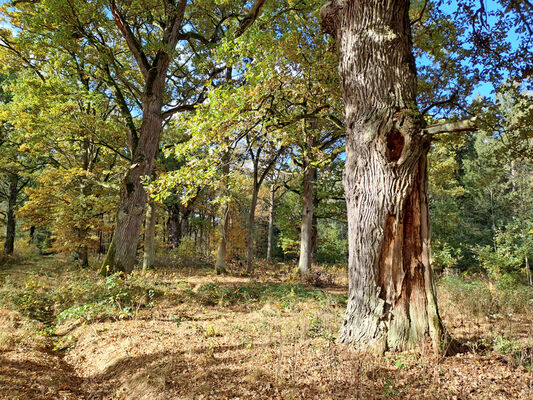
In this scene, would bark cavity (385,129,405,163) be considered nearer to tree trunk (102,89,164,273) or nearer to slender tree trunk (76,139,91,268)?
tree trunk (102,89,164,273)

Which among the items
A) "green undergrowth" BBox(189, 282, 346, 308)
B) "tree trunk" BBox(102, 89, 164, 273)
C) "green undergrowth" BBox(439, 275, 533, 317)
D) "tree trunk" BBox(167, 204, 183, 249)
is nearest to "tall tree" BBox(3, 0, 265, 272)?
"tree trunk" BBox(102, 89, 164, 273)

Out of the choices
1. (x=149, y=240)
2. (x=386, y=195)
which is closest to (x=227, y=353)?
(x=386, y=195)

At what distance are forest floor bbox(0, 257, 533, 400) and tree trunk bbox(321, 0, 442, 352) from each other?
1.07 feet

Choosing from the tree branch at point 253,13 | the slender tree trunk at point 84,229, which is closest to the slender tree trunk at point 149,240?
the slender tree trunk at point 84,229

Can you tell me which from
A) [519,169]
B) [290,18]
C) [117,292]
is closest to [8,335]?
[117,292]

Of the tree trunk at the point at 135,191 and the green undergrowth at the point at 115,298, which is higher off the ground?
the tree trunk at the point at 135,191

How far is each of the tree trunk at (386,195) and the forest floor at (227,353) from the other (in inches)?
12.9

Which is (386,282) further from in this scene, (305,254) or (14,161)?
(14,161)

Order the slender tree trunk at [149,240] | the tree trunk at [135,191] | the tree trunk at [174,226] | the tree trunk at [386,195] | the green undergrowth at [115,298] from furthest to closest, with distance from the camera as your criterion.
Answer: the tree trunk at [174,226] < the slender tree trunk at [149,240] < the tree trunk at [135,191] < the green undergrowth at [115,298] < the tree trunk at [386,195]

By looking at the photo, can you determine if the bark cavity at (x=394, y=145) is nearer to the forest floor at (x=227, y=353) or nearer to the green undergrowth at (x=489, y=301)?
the forest floor at (x=227, y=353)

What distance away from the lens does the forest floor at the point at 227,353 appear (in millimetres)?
2896

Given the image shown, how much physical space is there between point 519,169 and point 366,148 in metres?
21.6

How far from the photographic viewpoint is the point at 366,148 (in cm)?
365

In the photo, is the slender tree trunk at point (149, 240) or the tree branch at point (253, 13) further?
the slender tree trunk at point (149, 240)
